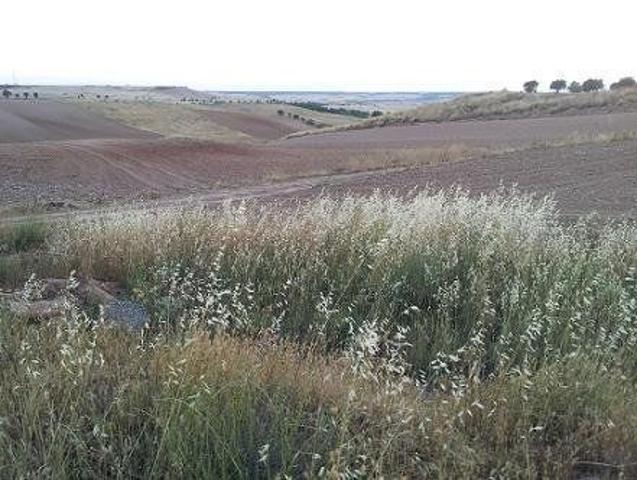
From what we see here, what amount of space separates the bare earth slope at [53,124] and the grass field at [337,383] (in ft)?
151

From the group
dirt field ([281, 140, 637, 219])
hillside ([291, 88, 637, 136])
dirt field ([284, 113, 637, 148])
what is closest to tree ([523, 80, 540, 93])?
hillside ([291, 88, 637, 136])

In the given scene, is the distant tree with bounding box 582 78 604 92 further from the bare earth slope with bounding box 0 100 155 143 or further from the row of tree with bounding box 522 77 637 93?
the bare earth slope with bounding box 0 100 155 143

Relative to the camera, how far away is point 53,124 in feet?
205

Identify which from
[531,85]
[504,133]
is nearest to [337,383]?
[504,133]

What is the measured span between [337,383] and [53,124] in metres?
64.1

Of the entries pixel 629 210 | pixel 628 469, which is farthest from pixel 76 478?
pixel 629 210

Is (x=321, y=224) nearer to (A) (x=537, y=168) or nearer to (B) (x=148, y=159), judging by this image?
(A) (x=537, y=168)

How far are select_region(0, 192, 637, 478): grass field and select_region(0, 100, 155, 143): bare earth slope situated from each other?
46039mm

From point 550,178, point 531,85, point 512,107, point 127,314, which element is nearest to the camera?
point 127,314

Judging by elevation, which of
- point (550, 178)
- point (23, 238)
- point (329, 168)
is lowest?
point (329, 168)

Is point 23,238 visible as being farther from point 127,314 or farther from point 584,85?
point 584,85

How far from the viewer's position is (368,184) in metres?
22.2

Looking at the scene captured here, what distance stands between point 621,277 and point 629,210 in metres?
6.90

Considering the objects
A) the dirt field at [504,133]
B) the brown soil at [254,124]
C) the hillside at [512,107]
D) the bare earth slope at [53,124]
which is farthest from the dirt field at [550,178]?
the brown soil at [254,124]
